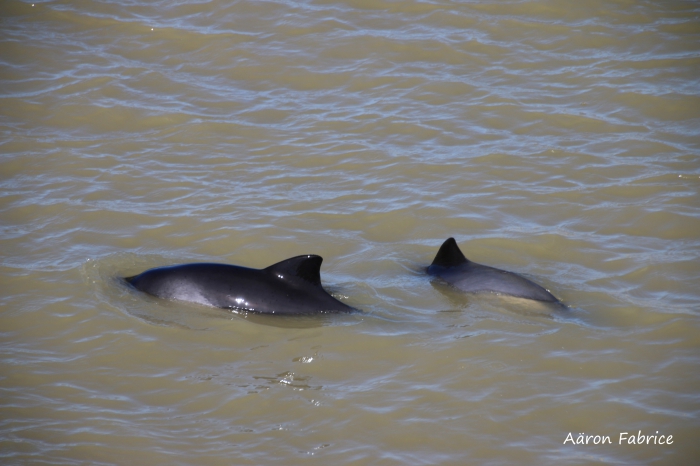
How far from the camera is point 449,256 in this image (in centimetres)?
758

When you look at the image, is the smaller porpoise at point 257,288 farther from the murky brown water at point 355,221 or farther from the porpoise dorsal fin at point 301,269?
the murky brown water at point 355,221

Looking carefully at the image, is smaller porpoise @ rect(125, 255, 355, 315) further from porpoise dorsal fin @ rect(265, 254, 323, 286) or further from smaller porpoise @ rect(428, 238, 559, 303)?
smaller porpoise @ rect(428, 238, 559, 303)

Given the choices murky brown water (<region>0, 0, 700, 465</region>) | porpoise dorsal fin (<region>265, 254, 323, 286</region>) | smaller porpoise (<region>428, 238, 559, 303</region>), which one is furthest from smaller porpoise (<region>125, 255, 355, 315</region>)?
smaller porpoise (<region>428, 238, 559, 303</region>)

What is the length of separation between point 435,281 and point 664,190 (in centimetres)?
344

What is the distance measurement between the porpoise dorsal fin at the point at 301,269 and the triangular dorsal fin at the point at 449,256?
142 cm

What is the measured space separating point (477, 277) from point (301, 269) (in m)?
1.84

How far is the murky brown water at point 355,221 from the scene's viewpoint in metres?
5.67

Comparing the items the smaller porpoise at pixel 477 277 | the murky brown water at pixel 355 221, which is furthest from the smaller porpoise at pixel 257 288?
the smaller porpoise at pixel 477 277

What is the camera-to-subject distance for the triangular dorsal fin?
7.50 metres

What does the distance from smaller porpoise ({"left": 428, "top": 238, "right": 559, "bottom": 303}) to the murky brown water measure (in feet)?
0.55

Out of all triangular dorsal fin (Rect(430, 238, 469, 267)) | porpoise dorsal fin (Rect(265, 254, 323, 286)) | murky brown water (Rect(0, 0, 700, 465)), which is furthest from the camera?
triangular dorsal fin (Rect(430, 238, 469, 267))

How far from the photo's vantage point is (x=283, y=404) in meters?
5.80

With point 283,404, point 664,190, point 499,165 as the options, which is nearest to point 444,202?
point 499,165

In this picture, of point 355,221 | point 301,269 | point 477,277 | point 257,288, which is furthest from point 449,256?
point 257,288
